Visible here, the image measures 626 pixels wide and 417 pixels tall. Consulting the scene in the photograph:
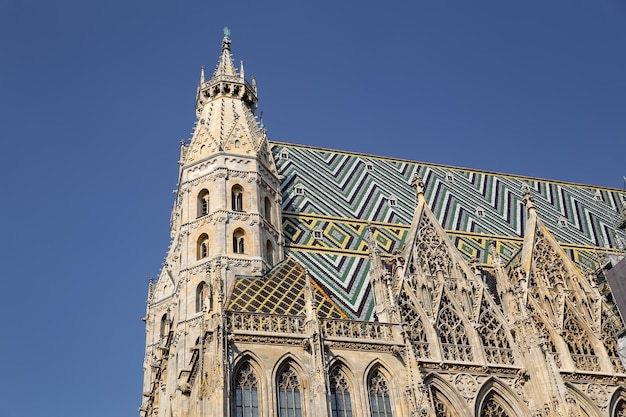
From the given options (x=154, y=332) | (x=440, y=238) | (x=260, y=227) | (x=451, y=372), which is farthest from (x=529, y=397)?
(x=154, y=332)

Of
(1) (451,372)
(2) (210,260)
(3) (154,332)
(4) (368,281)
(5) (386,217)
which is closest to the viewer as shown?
(1) (451,372)

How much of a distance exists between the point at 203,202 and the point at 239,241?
6.82ft

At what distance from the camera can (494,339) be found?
67.6ft

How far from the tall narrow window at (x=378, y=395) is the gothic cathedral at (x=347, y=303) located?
3 cm

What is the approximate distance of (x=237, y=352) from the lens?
17266mm

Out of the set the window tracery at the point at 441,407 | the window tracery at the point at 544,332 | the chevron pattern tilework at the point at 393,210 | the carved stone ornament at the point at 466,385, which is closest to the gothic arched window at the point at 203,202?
the chevron pattern tilework at the point at 393,210

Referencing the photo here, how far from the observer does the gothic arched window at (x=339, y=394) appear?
1744 centimetres

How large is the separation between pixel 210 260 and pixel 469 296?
722 centimetres

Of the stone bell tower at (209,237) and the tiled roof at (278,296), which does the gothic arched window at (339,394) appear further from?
the stone bell tower at (209,237)

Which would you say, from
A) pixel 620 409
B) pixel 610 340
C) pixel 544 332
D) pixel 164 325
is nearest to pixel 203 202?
pixel 164 325

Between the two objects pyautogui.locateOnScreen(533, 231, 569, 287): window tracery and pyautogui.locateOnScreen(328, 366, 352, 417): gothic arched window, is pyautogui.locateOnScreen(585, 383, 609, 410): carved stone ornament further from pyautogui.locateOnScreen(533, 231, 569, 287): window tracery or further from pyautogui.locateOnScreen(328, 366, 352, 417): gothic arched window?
pyautogui.locateOnScreen(328, 366, 352, 417): gothic arched window

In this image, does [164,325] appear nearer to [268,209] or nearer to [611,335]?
[268,209]

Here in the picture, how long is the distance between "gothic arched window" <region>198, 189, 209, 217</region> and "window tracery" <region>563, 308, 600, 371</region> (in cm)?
1097

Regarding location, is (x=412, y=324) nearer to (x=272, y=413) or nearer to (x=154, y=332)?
(x=272, y=413)
